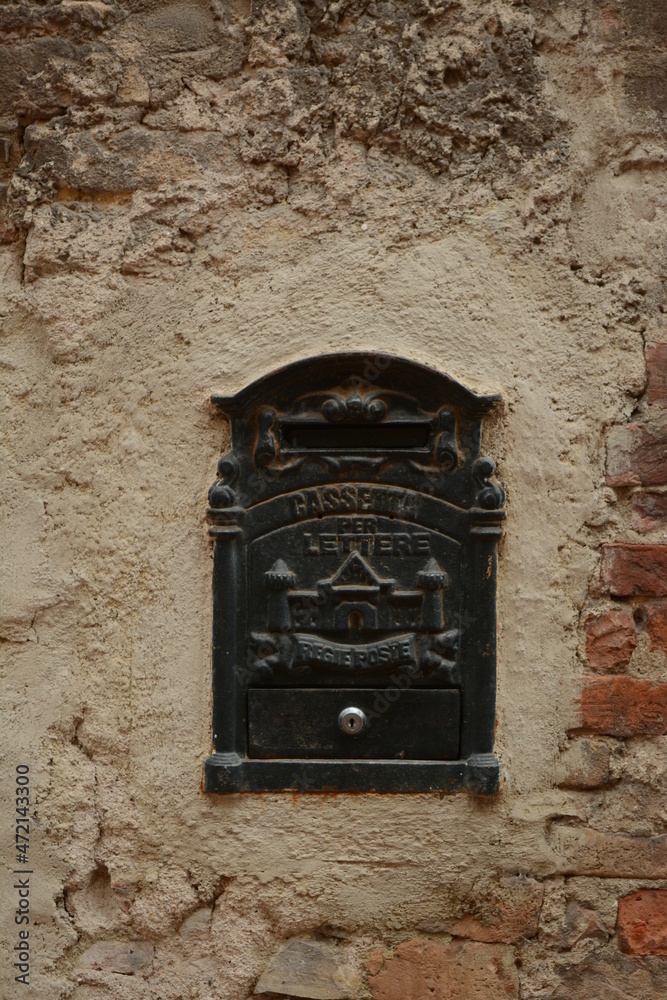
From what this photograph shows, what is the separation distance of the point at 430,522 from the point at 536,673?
1.31 ft

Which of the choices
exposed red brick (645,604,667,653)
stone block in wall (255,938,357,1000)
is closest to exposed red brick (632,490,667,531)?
exposed red brick (645,604,667,653)

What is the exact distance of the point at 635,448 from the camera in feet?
5.55

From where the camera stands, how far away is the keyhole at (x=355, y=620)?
1.67 meters

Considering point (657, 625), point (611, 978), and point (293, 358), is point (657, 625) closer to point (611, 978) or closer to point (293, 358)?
point (611, 978)

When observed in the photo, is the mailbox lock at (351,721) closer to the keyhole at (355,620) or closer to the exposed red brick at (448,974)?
the keyhole at (355,620)

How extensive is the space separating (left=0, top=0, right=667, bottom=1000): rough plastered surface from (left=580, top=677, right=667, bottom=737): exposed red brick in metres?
0.01

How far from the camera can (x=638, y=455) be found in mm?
1689

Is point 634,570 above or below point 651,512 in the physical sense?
below

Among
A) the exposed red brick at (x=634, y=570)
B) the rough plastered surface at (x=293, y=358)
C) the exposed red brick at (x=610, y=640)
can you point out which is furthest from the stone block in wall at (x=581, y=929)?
the exposed red brick at (x=634, y=570)

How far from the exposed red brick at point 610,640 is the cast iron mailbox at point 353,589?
22 centimetres

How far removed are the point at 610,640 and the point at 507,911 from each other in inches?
24.3

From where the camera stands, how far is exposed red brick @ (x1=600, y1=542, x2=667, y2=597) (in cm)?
167

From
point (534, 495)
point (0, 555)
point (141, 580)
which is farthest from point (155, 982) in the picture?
point (534, 495)

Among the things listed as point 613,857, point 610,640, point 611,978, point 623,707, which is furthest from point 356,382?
point 611,978
